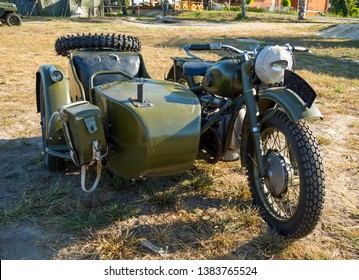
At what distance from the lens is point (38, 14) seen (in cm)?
3019

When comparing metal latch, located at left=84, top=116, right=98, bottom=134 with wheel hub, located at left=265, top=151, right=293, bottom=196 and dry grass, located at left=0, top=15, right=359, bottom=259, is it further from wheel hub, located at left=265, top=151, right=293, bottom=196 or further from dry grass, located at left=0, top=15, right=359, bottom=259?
wheel hub, located at left=265, top=151, right=293, bottom=196

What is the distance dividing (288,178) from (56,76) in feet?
7.05

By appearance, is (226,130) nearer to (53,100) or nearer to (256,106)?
(256,106)

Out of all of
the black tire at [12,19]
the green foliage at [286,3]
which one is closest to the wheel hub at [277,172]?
the black tire at [12,19]

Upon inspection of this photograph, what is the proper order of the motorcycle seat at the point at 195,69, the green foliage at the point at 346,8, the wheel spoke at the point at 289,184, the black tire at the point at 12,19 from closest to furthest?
the wheel spoke at the point at 289,184 → the motorcycle seat at the point at 195,69 → the black tire at the point at 12,19 → the green foliage at the point at 346,8

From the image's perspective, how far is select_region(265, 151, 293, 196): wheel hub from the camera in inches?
92.7

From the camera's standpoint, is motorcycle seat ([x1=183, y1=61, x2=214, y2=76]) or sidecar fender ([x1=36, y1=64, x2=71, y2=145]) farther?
motorcycle seat ([x1=183, y1=61, x2=214, y2=76])

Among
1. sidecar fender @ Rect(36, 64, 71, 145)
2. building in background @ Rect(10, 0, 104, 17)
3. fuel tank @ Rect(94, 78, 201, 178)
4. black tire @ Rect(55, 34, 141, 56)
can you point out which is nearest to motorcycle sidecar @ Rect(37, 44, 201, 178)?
fuel tank @ Rect(94, 78, 201, 178)

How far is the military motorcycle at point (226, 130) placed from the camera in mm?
2248

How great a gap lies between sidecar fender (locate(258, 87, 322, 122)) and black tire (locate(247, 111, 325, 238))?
0.10 m

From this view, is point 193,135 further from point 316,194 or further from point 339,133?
point 339,133

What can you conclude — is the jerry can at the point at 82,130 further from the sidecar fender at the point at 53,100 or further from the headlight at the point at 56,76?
the headlight at the point at 56,76

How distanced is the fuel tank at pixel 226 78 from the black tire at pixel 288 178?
14.5 inches

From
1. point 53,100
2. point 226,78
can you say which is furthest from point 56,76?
point 226,78
